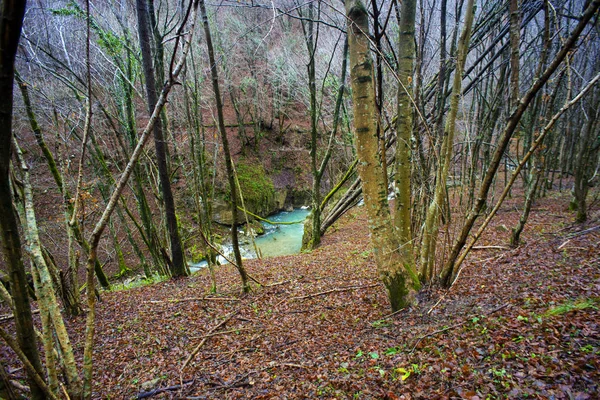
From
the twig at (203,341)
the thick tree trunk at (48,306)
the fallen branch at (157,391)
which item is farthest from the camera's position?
the twig at (203,341)

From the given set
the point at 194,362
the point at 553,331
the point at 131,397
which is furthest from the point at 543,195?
the point at 131,397

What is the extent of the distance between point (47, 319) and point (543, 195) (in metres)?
12.8

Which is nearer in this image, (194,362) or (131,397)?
(131,397)

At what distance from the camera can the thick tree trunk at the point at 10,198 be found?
109 centimetres

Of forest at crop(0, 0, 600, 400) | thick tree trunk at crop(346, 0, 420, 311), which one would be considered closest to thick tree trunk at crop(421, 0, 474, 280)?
forest at crop(0, 0, 600, 400)

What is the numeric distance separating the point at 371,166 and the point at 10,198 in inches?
107

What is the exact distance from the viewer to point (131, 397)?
275 centimetres

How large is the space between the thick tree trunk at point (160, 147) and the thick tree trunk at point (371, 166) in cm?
448

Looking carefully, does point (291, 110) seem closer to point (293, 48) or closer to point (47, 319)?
point (293, 48)

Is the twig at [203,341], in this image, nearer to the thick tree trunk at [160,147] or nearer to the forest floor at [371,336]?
the forest floor at [371,336]

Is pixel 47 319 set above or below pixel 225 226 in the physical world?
above

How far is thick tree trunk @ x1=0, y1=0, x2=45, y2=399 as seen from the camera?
1091mm

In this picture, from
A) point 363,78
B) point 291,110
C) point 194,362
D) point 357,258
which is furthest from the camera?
point 291,110

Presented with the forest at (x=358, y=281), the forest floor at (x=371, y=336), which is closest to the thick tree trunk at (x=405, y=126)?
the forest at (x=358, y=281)
